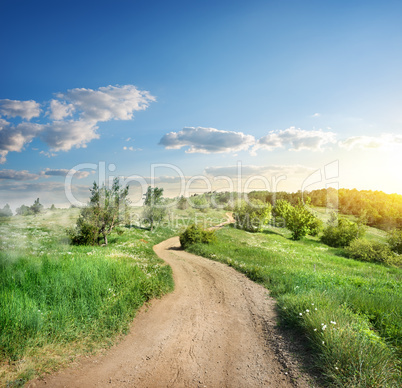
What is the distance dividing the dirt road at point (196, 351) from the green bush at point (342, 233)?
39.8 meters

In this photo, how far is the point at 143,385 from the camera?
18.1 feet

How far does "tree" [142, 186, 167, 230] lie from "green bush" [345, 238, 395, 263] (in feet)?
104

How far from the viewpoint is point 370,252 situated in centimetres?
3105

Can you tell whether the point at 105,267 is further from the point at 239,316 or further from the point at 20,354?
the point at 239,316

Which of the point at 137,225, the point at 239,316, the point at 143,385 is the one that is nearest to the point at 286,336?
the point at 239,316

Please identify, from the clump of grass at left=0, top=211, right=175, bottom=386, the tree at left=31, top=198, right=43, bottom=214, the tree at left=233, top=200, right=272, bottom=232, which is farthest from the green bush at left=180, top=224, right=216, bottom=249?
the tree at left=31, top=198, right=43, bottom=214

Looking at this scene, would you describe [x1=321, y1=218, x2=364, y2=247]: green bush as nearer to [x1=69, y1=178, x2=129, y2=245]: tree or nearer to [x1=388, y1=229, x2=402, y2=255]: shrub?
[x1=388, y1=229, x2=402, y2=255]: shrub

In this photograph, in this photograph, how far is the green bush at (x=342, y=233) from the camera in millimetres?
42344

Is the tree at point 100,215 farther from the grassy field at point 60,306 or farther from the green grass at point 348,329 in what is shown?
the green grass at point 348,329

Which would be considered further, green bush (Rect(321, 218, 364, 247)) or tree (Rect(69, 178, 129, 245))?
green bush (Rect(321, 218, 364, 247))

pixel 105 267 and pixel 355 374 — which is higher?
pixel 105 267

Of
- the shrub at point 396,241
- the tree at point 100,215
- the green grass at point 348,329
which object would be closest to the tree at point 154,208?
the tree at point 100,215

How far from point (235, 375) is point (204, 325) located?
2738 mm

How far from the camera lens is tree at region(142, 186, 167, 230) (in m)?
43.2
